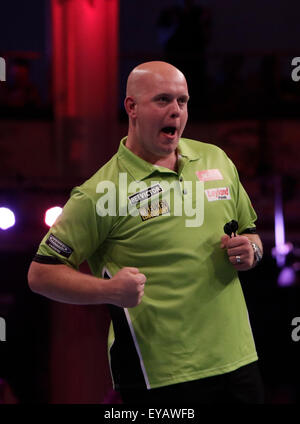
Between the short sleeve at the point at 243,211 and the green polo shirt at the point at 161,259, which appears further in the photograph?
the short sleeve at the point at 243,211

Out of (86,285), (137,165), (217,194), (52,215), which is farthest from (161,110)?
(52,215)

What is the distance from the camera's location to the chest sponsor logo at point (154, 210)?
1875 millimetres

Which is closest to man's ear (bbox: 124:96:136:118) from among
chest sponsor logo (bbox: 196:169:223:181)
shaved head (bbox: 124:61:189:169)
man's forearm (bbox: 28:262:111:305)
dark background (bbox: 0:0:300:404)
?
shaved head (bbox: 124:61:189:169)

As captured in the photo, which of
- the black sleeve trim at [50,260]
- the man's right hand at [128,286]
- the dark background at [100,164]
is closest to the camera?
the man's right hand at [128,286]

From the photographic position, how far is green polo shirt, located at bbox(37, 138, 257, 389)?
1.85 metres

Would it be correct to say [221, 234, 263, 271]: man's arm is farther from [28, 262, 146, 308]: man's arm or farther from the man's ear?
the man's ear

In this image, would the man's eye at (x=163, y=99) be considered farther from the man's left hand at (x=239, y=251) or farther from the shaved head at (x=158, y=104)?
the man's left hand at (x=239, y=251)

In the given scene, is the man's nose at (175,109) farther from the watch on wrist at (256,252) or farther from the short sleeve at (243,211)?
the watch on wrist at (256,252)

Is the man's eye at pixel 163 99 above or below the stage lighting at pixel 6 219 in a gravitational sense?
above

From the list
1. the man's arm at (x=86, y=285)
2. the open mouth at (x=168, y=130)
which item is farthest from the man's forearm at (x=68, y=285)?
the open mouth at (x=168, y=130)

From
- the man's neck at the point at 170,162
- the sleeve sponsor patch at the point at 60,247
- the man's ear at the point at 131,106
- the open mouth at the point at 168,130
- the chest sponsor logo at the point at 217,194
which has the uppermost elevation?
the man's ear at the point at 131,106

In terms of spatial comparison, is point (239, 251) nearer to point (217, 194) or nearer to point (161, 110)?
point (217, 194)

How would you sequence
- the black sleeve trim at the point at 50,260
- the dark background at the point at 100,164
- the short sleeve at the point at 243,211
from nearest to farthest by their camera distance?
the black sleeve trim at the point at 50,260, the short sleeve at the point at 243,211, the dark background at the point at 100,164
